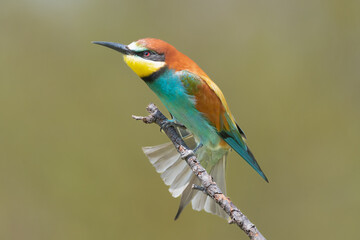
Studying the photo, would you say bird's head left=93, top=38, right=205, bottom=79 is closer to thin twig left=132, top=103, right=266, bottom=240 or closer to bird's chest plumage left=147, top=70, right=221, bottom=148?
bird's chest plumage left=147, top=70, right=221, bottom=148

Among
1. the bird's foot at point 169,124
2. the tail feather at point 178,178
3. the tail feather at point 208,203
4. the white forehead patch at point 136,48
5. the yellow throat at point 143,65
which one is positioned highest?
the white forehead patch at point 136,48

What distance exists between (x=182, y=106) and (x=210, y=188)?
24.0 inches

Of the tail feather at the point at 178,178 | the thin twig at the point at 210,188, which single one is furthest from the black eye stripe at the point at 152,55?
the tail feather at the point at 178,178

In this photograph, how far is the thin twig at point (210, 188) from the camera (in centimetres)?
119

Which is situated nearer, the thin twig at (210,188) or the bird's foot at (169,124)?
the thin twig at (210,188)

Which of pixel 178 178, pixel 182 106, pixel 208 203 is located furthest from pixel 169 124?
pixel 208 203

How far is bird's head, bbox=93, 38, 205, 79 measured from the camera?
1792 mm

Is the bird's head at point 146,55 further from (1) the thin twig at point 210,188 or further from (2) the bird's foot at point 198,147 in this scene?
(2) the bird's foot at point 198,147

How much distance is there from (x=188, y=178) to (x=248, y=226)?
2.38 feet

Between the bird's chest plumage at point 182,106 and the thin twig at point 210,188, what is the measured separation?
0.10 m

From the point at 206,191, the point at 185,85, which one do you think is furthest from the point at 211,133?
the point at 206,191

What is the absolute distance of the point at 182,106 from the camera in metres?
1.91

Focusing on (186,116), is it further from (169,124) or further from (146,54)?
(146,54)

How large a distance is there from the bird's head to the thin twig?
15 cm
